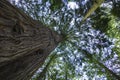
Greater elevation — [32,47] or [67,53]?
[32,47]

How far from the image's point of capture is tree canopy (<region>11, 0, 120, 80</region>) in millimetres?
7195

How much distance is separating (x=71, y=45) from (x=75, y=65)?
1.05 metres

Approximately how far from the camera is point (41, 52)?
13.3 feet

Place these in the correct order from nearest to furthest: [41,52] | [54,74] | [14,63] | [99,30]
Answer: [14,63] → [41,52] → [99,30] → [54,74]

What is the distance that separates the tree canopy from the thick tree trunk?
380 cm

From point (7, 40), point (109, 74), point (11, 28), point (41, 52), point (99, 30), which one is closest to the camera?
point (7, 40)

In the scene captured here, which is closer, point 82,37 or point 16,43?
point 16,43

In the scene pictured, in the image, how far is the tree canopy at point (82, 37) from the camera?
23.6 feet

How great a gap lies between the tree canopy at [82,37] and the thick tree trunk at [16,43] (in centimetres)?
380

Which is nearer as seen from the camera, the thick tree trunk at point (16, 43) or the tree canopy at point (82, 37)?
the thick tree trunk at point (16, 43)

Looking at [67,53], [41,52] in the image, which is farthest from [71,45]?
[41,52]

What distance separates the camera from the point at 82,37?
8.45m

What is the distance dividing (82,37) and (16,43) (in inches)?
243

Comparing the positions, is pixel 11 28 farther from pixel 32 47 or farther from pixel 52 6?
pixel 52 6
